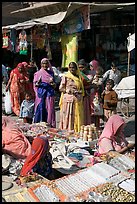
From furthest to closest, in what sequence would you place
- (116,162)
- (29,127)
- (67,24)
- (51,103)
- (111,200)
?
(67,24)
(51,103)
(29,127)
(116,162)
(111,200)

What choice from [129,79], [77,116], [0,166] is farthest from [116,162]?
[129,79]

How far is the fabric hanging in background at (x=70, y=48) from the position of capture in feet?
→ 26.6

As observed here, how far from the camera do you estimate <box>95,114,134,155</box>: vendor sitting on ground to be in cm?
499

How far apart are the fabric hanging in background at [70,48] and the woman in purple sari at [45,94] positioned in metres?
1.34

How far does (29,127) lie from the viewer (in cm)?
637

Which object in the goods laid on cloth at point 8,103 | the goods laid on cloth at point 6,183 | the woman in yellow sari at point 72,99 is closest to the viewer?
the goods laid on cloth at point 6,183

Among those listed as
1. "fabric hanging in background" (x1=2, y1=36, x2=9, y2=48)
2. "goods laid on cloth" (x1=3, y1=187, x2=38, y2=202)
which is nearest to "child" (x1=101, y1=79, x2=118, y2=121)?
"goods laid on cloth" (x1=3, y1=187, x2=38, y2=202)

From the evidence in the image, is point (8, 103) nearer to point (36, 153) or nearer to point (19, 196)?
point (36, 153)

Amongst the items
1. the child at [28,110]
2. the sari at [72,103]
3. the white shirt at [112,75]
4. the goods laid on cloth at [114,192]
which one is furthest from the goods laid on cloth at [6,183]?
the white shirt at [112,75]

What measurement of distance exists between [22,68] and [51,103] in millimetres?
1821

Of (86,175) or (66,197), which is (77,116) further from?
(66,197)

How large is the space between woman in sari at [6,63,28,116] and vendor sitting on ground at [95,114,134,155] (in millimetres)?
3719

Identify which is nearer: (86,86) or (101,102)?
(86,86)

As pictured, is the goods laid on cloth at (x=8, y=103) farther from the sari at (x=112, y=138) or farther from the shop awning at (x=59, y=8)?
the sari at (x=112, y=138)
